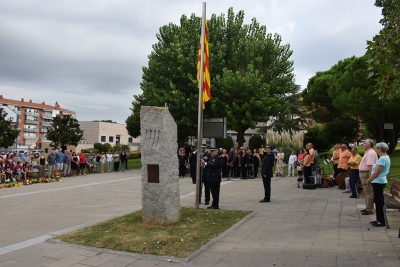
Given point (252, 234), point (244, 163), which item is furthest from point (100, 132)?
point (252, 234)

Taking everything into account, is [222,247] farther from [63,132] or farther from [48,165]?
[63,132]

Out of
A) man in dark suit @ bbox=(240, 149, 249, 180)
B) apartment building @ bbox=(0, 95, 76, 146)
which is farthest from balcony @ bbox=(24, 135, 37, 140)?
man in dark suit @ bbox=(240, 149, 249, 180)

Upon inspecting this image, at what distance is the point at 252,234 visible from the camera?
23.6ft

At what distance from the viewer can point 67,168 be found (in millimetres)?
22625

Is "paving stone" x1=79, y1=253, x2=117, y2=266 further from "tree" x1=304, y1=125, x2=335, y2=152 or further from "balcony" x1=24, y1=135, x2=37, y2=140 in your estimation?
"balcony" x1=24, y1=135, x2=37, y2=140

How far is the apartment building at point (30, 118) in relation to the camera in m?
94.4

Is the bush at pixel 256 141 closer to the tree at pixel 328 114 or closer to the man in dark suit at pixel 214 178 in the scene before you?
the tree at pixel 328 114

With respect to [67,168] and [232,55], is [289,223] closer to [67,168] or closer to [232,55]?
[67,168]

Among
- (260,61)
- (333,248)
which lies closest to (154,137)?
(333,248)

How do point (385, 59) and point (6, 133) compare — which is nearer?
point (385, 59)

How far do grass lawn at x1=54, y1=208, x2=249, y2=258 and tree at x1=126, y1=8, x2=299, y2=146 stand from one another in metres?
17.5

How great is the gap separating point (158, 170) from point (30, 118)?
331ft

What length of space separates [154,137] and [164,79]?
1931 cm

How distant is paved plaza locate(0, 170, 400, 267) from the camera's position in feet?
18.3
